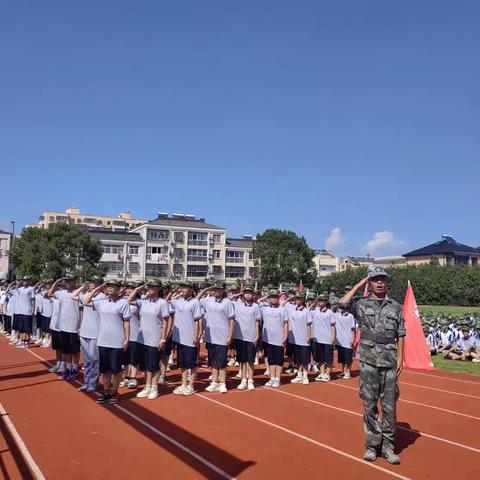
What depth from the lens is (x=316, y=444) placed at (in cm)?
635

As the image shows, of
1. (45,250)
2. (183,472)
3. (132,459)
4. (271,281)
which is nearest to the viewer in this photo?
(183,472)

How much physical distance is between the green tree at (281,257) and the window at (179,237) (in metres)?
16.1

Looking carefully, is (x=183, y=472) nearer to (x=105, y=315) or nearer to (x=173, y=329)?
(x=105, y=315)

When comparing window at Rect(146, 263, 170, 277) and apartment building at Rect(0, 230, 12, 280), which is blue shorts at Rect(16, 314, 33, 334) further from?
apartment building at Rect(0, 230, 12, 280)

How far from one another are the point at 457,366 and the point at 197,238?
213ft

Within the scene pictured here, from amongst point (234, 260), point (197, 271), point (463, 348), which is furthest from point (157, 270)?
point (463, 348)

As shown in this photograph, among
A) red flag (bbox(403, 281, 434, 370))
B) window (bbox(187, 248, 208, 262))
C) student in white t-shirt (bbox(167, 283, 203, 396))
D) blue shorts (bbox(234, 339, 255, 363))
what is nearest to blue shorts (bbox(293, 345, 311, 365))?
blue shorts (bbox(234, 339, 255, 363))

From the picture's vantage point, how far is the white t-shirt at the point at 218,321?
9.48 metres


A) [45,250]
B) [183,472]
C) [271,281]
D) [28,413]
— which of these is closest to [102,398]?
[28,413]

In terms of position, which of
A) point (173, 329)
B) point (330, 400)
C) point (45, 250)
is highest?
point (45, 250)

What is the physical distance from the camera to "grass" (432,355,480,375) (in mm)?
14047

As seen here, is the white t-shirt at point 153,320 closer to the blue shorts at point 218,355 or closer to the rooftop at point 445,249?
the blue shorts at point 218,355

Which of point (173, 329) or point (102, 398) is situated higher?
point (173, 329)

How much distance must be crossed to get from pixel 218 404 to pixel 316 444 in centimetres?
240
